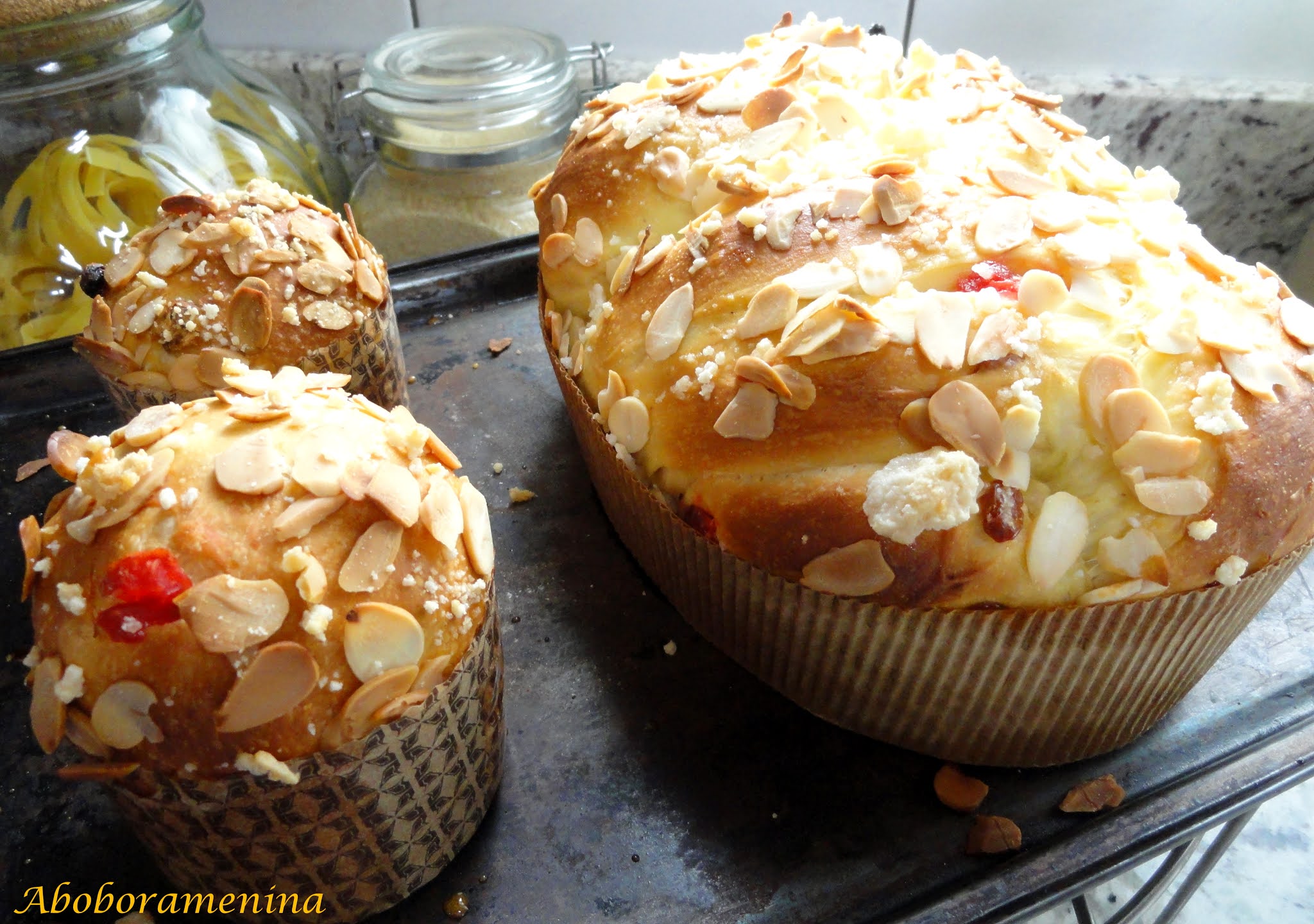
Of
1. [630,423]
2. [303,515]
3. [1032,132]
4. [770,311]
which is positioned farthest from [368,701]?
[1032,132]

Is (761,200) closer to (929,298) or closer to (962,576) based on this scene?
(929,298)

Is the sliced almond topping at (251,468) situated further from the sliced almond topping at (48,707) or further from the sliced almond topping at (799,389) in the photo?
the sliced almond topping at (799,389)

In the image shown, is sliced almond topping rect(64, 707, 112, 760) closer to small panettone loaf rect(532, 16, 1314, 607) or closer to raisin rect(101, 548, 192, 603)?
raisin rect(101, 548, 192, 603)

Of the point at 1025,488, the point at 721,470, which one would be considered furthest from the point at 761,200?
the point at 1025,488

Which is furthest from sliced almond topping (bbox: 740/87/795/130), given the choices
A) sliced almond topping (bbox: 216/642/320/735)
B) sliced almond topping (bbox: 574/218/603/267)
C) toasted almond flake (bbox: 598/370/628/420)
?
sliced almond topping (bbox: 216/642/320/735)

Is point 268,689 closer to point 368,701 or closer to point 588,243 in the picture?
point 368,701

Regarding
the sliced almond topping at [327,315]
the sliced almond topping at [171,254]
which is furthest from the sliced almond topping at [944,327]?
the sliced almond topping at [171,254]
